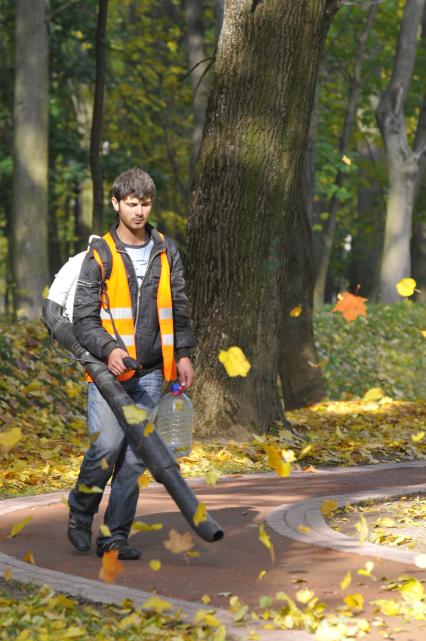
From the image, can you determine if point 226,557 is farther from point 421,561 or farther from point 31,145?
point 31,145

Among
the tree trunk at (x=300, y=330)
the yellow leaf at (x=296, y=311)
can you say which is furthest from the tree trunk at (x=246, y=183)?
the yellow leaf at (x=296, y=311)

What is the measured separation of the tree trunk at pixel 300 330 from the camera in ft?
55.2

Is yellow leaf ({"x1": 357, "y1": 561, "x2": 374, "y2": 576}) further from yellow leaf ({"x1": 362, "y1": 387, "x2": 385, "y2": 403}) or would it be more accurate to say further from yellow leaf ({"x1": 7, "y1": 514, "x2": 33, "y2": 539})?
yellow leaf ({"x1": 362, "y1": 387, "x2": 385, "y2": 403})

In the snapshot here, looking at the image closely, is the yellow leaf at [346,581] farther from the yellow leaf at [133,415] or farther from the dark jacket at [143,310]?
the dark jacket at [143,310]

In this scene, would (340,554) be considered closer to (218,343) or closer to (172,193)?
(218,343)

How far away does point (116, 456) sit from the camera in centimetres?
688

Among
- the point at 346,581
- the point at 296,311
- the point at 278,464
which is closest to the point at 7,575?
the point at 346,581

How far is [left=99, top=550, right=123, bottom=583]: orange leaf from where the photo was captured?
21.3 feet

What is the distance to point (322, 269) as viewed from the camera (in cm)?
3169

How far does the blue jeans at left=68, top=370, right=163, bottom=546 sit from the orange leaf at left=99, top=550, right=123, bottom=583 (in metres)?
0.20

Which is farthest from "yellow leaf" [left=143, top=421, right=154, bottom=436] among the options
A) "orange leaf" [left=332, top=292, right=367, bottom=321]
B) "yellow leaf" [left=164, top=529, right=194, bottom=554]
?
"orange leaf" [left=332, top=292, right=367, bottom=321]

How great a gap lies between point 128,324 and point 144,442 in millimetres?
624

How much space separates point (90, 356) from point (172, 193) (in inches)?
1271

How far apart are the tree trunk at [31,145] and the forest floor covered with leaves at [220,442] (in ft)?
10.9
